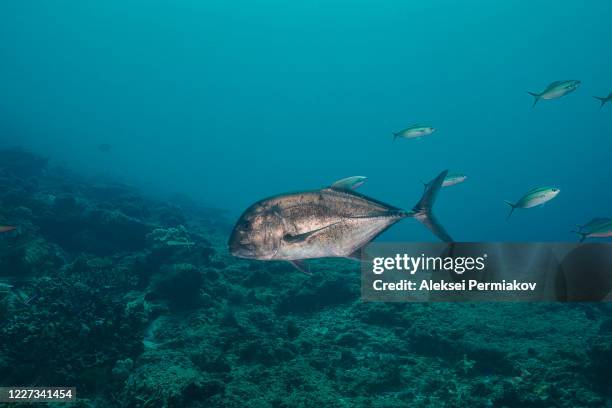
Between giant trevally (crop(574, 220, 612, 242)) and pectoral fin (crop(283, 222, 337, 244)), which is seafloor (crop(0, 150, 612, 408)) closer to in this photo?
giant trevally (crop(574, 220, 612, 242))

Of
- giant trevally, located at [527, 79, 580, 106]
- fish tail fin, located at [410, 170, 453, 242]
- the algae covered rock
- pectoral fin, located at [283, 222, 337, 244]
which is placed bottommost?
the algae covered rock

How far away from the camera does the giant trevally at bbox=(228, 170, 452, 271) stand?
125 inches

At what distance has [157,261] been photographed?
34.6ft

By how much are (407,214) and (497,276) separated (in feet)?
33.4

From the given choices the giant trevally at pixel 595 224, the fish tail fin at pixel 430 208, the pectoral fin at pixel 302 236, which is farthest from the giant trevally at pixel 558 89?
the pectoral fin at pixel 302 236

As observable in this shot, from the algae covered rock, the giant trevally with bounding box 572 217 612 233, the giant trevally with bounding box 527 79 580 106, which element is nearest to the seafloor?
the algae covered rock

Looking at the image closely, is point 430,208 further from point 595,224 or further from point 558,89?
point 558,89

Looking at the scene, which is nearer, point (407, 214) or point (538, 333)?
point (407, 214)

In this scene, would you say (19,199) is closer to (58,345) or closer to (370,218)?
(58,345)

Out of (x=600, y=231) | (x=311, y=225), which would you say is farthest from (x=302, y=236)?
(x=600, y=231)

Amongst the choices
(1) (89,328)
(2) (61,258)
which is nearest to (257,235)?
(1) (89,328)

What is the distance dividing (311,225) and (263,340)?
4.14m

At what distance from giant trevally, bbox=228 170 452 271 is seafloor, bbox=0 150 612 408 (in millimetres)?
2794

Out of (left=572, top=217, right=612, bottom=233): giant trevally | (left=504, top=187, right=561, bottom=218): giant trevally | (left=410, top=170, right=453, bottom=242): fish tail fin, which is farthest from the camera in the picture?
(left=504, top=187, right=561, bottom=218): giant trevally
